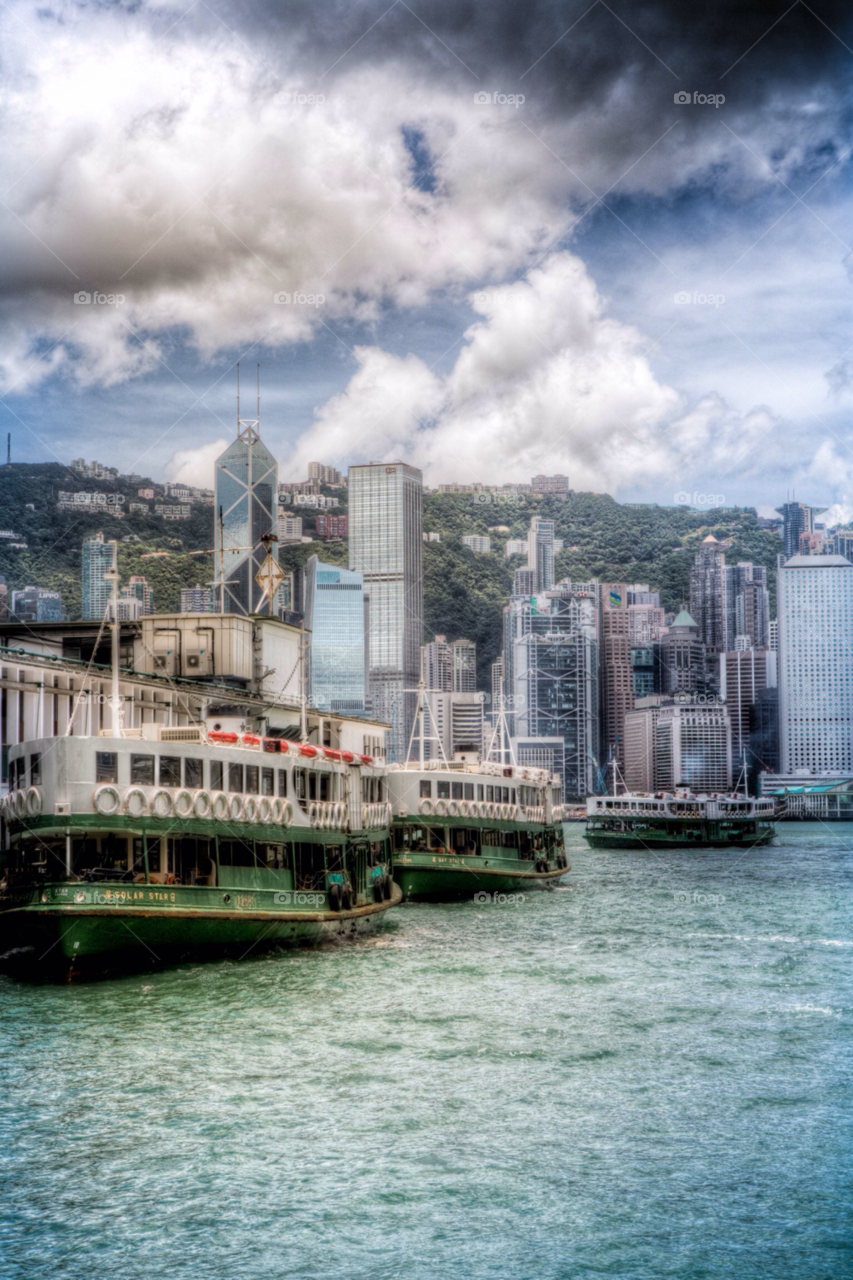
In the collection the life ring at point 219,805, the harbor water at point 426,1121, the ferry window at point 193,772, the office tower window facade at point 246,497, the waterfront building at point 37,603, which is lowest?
the harbor water at point 426,1121

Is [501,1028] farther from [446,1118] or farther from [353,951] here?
[353,951]

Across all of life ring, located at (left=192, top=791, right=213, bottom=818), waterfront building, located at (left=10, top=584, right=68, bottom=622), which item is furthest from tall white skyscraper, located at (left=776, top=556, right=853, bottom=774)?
life ring, located at (left=192, top=791, right=213, bottom=818)

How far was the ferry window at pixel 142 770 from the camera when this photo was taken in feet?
86.5

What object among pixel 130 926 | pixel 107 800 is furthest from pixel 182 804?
pixel 130 926

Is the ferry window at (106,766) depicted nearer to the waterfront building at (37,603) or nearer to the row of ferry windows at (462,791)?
the row of ferry windows at (462,791)

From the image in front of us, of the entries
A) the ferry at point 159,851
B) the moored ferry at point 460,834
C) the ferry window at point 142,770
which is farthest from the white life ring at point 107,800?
the moored ferry at point 460,834

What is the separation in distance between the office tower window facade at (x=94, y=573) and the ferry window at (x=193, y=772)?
7253 centimetres

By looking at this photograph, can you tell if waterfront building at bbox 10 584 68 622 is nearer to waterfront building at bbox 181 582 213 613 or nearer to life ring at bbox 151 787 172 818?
waterfront building at bbox 181 582 213 613

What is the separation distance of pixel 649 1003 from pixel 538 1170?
12.1 meters

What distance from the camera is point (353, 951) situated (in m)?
32.0

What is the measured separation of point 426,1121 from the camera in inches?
679

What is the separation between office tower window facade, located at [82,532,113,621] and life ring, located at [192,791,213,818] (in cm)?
7287

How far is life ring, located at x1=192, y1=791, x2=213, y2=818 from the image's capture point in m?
27.3

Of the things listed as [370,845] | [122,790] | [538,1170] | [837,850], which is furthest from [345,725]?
[837,850]
